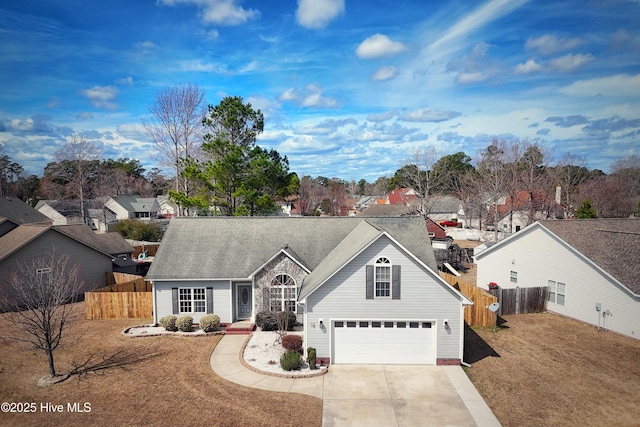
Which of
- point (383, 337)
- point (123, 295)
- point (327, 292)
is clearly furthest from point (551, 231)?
point (123, 295)

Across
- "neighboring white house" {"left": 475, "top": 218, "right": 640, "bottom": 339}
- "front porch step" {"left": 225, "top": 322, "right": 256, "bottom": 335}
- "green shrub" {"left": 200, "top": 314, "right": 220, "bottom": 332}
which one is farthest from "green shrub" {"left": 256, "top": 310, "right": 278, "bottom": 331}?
"neighboring white house" {"left": 475, "top": 218, "right": 640, "bottom": 339}

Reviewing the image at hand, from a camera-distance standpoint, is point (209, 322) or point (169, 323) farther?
point (169, 323)

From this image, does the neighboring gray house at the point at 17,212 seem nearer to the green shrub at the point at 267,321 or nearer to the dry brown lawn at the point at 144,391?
the dry brown lawn at the point at 144,391

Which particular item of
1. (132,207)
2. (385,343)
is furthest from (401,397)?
(132,207)

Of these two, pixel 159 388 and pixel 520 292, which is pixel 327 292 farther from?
pixel 520 292

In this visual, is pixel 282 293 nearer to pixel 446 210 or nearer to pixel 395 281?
pixel 395 281

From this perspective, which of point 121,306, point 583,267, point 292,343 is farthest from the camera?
point 121,306

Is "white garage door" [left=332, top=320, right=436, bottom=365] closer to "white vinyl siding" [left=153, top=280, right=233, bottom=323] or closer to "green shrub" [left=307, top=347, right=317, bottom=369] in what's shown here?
"green shrub" [left=307, top=347, right=317, bottom=369]
